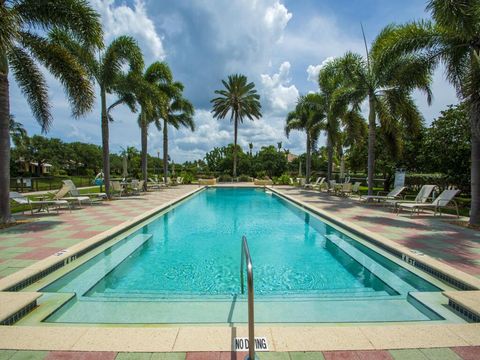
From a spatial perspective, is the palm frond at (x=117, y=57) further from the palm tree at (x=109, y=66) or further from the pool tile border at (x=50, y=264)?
the pool tile border at (x=50, y=264)

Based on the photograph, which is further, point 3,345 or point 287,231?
point 287,231

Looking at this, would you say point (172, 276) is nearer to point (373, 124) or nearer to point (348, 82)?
point (373, 124)

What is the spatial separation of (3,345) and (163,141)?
25.7 meters

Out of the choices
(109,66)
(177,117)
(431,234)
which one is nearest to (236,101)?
(177,117)

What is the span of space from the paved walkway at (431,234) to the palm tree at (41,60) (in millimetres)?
9781

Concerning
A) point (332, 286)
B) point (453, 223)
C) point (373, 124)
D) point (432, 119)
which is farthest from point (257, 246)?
point (432, 119)

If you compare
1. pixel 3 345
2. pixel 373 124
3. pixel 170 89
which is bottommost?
pixel 3 345

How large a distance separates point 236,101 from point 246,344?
108ft

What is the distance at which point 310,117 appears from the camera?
22.6m

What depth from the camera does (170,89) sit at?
2262 cm

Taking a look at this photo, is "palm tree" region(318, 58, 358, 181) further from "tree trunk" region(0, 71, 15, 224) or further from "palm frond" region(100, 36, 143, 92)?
"tree trunk" region(0, 71, 15, 224)

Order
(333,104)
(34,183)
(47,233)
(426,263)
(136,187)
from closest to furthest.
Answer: (426,263)
(47,233)
(333,104)
(136,187)
(34,183)

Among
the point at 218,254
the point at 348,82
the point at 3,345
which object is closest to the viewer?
the point at 3,345

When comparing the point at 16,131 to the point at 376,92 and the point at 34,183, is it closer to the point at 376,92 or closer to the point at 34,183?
the point at 34,183
